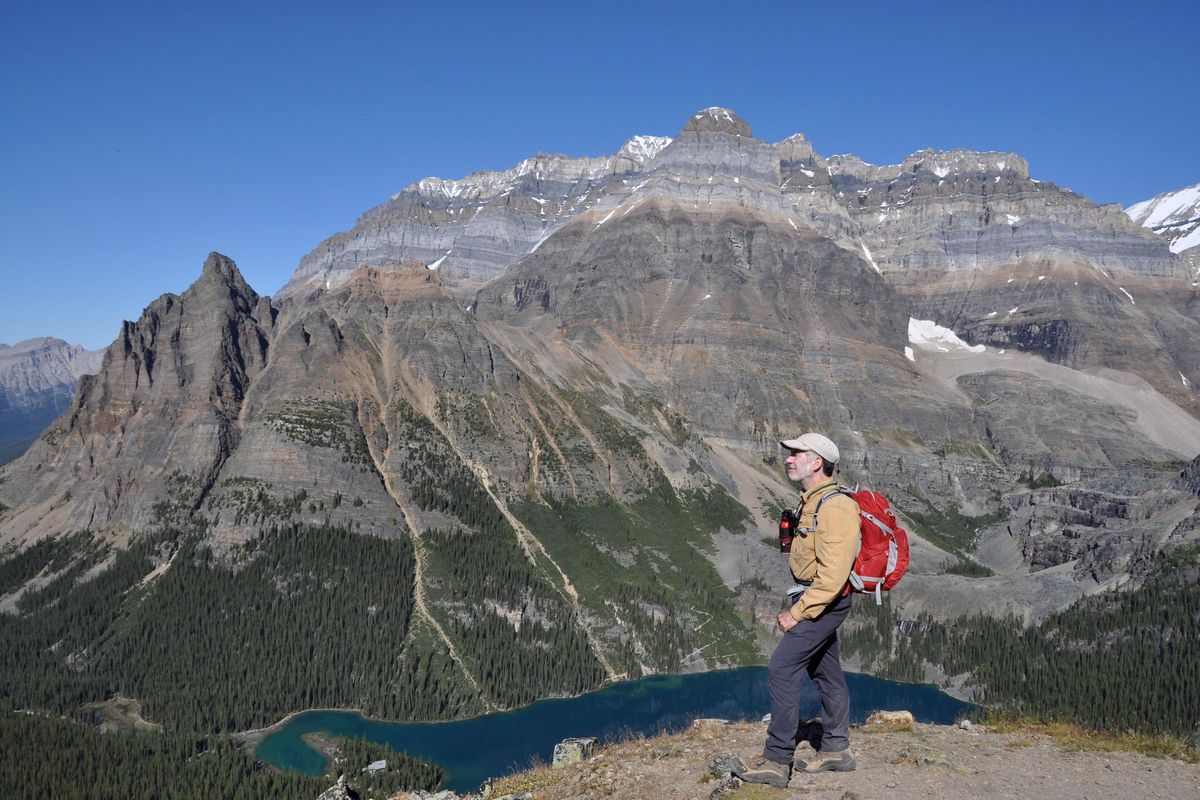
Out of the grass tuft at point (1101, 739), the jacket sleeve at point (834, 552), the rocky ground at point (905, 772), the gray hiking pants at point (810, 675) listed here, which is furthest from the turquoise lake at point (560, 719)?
the jacket sleeve at point (834, 552)

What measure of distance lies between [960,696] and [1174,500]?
94350 mm

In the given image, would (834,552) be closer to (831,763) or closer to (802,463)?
(802,463)

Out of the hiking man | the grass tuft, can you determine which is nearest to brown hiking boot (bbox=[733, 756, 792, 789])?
the hiking man

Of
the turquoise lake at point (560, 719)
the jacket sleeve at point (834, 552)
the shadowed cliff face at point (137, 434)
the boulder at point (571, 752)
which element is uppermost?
the shadowed cliff face at point (137, 434)

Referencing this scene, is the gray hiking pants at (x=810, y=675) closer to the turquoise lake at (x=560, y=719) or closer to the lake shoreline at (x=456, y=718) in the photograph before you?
the turquoise lake at (x=560, y=719)

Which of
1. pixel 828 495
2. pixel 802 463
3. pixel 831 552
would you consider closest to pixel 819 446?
pixel 802 463

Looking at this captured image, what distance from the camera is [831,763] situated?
16.8 m

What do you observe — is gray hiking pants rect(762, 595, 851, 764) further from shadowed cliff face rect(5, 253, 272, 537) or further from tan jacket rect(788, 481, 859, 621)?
shadowed cliff face rect(5, 253, 272, 537)

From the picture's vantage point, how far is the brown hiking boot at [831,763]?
16828 millimetres

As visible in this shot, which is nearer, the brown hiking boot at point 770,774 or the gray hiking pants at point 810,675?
the gray hiking pants at point 810,675

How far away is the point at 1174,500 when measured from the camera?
648 feet

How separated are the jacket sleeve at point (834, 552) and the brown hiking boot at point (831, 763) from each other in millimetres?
3924

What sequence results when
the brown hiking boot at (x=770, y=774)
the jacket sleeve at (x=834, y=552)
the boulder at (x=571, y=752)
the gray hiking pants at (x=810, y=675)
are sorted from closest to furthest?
the jacket sleeve at (x=834, y=552)
the gray hiking pants at (x=810, y=675)
the brown hiking boot at (x=770, y=774)
the boulder at (x=571, y=752)

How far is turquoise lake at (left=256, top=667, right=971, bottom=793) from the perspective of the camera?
353 feet
